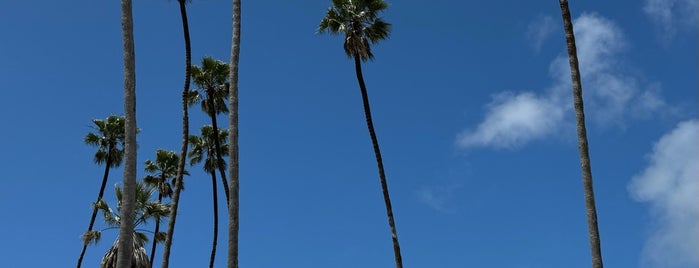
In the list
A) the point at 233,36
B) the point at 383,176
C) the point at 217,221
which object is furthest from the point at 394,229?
the point at 217,221

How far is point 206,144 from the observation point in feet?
175

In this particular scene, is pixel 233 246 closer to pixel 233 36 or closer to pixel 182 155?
pixel 233 36

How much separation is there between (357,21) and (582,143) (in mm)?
20289

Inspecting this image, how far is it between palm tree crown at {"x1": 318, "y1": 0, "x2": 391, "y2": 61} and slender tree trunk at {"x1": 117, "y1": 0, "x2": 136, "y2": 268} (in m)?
18.6

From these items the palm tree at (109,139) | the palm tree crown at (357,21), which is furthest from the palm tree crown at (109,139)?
the palm tree crown at (357,21)

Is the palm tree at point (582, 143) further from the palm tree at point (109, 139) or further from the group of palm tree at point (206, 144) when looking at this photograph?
the palm tree at point (109, 139)

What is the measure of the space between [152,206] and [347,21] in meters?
12.7

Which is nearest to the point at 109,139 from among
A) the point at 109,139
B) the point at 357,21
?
the point at 109,139

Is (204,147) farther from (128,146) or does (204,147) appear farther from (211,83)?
(128,146)

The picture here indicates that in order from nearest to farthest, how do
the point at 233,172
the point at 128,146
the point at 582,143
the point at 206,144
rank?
the point at 128,146 → the point at 582,143 → the point at 233,172 → the point at 206,144

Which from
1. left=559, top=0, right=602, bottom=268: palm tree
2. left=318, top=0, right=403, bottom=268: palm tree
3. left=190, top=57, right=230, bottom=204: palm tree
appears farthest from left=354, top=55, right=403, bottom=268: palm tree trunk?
left=559, top=0, right=602, bottom=268: palm tree

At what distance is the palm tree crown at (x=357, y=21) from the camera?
130 ft

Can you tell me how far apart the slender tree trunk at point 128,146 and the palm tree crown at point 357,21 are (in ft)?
60.9

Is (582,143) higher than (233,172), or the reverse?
(233,172)
